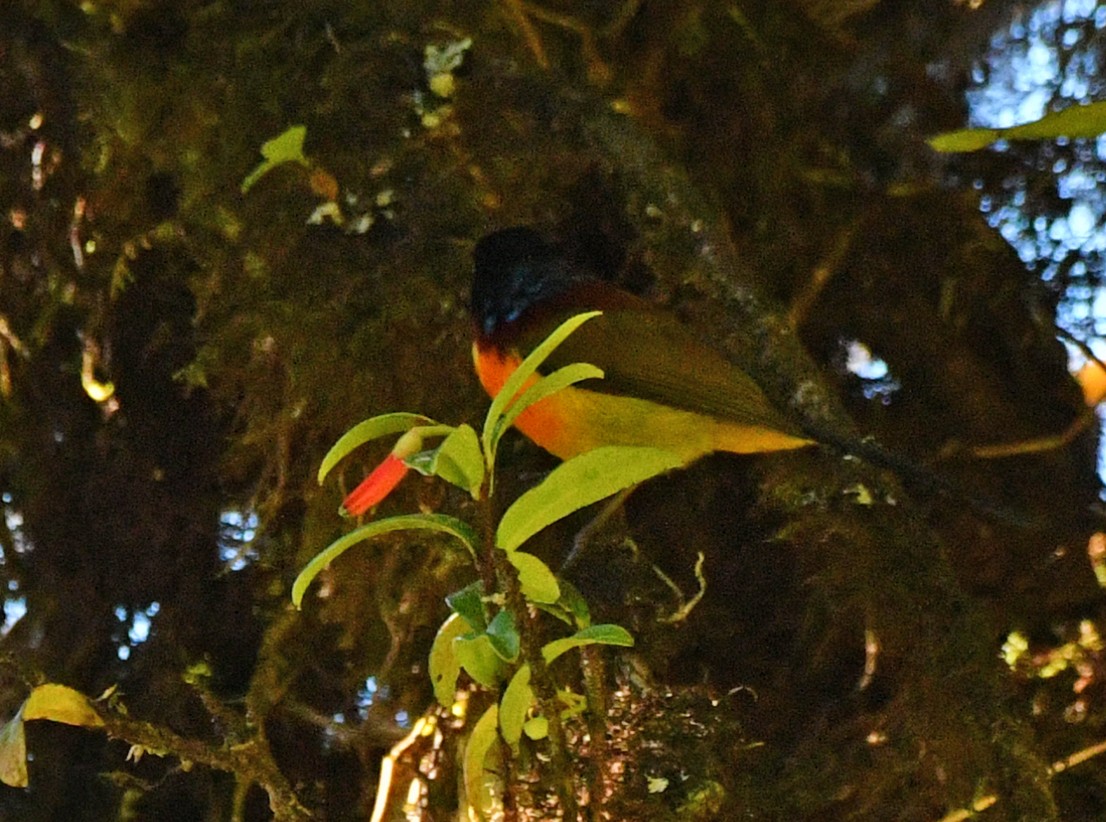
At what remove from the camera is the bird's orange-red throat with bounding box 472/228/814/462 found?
120cm

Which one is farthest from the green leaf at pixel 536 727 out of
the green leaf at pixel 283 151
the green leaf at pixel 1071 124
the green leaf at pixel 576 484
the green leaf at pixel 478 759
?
the green leaf at pixel 283 151

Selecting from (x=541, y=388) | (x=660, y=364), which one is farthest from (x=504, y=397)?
(x=660, y=364)

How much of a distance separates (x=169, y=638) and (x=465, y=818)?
26.5 inches

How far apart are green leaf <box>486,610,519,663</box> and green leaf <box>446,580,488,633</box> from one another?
0.01 metres

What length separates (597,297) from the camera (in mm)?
1316

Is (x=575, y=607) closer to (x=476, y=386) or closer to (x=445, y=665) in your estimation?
(x=445, y=665)

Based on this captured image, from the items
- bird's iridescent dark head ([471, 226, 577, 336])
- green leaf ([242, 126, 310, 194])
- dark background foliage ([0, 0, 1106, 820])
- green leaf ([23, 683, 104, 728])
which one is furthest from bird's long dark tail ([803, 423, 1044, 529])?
green leaf ([23, 683, 104, 728])

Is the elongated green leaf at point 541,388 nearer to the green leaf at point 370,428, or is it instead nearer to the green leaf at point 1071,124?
the green leaf at point 370,428

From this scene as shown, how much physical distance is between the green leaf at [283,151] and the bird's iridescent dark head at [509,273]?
0.66 ft

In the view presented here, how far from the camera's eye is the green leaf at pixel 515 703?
0.69 meters

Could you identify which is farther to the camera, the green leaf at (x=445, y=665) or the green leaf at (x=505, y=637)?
the green leaf at (x=445, y=665)

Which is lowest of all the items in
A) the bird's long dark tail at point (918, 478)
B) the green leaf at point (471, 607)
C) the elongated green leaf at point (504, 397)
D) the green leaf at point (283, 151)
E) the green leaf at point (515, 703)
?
the green leaf at point (515, 703)

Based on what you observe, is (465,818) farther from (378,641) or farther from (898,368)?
(898,368)

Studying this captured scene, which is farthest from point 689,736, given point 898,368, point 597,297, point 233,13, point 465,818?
point 233,13
